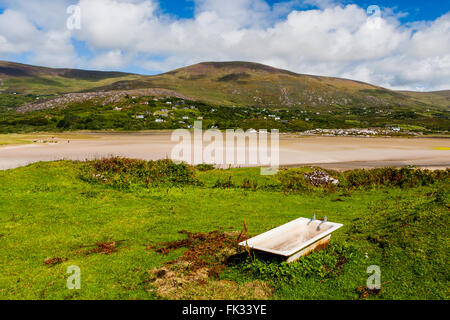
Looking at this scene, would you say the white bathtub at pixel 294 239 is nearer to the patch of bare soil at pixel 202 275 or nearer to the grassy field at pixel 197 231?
the grassy field at pixel 197 231

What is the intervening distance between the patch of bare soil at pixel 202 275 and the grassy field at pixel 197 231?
48 millimetres

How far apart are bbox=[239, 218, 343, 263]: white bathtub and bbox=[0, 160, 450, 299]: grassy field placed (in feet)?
1.45

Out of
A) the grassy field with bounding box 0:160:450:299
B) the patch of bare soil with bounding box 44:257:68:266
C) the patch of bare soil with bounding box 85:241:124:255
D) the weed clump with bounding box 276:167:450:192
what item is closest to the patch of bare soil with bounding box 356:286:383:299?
the grassy field with bounding box 0:160:450:299

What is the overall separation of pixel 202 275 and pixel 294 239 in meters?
4.06

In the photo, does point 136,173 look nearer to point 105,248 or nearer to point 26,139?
point 105,248

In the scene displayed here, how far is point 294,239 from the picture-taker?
37.3 ft

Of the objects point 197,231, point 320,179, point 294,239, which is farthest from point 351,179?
point 197,231

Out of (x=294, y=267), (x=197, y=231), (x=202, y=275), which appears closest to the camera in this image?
(x=294, y=267)

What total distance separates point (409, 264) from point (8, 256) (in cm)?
1425

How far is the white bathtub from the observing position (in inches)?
360

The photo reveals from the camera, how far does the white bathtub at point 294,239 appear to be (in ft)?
30.0

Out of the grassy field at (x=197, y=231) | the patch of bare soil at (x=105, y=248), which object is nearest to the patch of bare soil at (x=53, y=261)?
the grassy field at (x=197, y=231)
